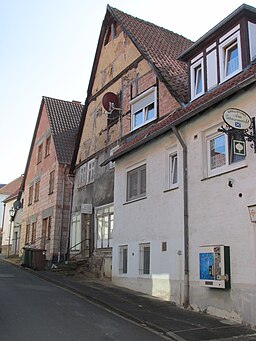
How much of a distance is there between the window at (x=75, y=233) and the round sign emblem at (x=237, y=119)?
15047 mm

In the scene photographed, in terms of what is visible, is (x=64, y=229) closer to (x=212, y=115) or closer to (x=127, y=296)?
(x=127, y=296)

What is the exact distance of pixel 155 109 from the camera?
1694 centimetres

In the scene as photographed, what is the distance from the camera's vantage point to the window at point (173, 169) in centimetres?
1365

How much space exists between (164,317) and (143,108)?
32.4 ft

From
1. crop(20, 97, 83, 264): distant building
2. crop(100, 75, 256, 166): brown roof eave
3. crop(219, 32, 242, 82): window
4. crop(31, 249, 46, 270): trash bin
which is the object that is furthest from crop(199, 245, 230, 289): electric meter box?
crop(20, 97, 83, 264): distant building

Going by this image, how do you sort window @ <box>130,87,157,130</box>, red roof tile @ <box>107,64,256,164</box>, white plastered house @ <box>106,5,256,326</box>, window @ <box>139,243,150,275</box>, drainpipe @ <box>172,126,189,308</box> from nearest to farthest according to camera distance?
white plastered house @ <box>106,5,256,326</box>, red roof tile @ <box>107,64,256,164</box>, drainpipe @ <box>172,126,189,308</box>, window @ <box>139,243,150,275</box>, window @ <box>130,87,157,130</box>

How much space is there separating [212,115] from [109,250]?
30.3 ft

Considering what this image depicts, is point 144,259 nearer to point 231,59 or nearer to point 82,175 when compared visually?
point 231,59

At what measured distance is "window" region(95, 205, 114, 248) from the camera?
19.2m

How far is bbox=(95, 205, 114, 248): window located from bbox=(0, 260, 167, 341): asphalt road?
570 centimetres

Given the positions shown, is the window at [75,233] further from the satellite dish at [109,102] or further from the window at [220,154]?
the window at [220,154]

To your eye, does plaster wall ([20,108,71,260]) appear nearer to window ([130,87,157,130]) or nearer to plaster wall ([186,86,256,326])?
window ([130,87,157,130])

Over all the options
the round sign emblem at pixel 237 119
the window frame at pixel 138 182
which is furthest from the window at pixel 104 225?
the round sign emblem at pixel 237 119

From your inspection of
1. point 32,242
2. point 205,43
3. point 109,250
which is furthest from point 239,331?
point 32,242
